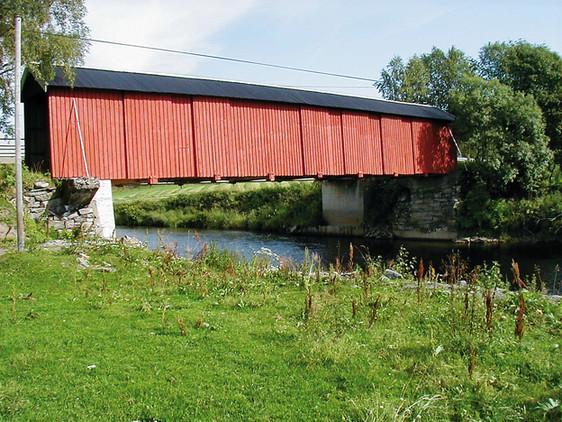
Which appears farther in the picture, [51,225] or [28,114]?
[28,114]

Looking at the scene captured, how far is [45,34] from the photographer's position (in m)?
15.6

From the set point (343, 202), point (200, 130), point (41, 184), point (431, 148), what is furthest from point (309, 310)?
point (343, 202)

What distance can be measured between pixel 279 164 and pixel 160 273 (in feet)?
38.8

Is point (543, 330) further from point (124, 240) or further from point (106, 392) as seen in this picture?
point (124, 240)

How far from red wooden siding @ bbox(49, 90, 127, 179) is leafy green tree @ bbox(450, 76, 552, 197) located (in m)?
17.0

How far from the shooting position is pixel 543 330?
6.67 metres

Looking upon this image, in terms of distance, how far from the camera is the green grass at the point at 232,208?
3588 cm

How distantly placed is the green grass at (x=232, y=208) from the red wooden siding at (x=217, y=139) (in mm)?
10180

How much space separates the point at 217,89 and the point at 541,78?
732 inches

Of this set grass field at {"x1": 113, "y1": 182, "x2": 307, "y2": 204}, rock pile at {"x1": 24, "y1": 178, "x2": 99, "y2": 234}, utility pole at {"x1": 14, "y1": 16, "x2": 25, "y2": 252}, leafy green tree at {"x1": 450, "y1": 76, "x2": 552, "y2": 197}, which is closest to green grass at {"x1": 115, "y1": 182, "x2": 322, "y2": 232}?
grass field at {"x1": 113, "y1": 182, "x2": 307, "y2": 204}

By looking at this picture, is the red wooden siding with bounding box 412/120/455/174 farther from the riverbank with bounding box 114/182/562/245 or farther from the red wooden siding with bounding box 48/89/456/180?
the riverbank with bounding box 114/182/562/245

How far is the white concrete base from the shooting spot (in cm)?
1495

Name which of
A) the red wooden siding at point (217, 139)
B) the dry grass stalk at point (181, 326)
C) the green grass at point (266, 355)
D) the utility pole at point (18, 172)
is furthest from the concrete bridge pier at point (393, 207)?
the dry grass stalk at point (181, 326)

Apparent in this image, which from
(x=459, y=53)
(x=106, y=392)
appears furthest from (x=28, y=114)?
(x=459, y=53)
